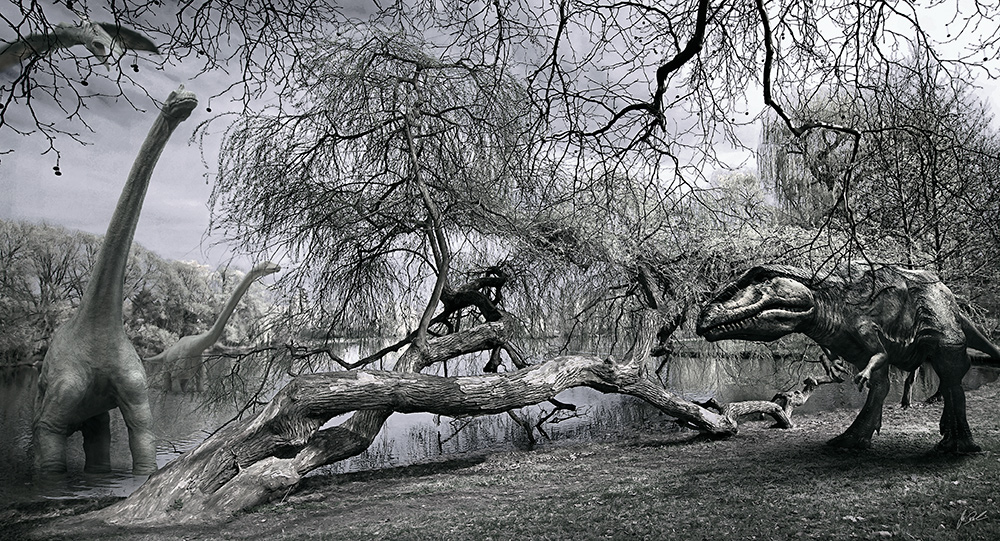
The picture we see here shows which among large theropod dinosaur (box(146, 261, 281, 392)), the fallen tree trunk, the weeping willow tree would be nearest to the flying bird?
the fallen tree trunk

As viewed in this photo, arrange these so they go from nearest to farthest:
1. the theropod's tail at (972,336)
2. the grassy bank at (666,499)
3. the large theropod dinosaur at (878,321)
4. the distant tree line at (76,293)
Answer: the grassy bank at (666,499), the large theropod dinosaur at (878,321), the theropod's tail at (972,336), the distant tree line at (76,293)

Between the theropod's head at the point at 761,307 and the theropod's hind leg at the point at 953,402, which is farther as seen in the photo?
the theropod's hind leg at the point at 953,402

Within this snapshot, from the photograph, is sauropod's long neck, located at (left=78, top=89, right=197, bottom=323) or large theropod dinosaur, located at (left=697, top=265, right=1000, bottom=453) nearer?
large theropod dinosaur, located at (left=697, top=265, right=1000, bottom=453)

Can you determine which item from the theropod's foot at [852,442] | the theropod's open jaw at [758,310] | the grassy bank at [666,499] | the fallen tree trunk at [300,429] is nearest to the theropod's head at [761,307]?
the theropod's open jaw at [758,310]

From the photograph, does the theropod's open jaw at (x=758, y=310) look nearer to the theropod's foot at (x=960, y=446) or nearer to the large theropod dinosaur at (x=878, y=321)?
the large theropod dinosaur at (x=878, y=321)

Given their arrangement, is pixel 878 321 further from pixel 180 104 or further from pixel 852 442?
pixel 180 104

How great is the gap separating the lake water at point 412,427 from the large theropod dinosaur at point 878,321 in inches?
173

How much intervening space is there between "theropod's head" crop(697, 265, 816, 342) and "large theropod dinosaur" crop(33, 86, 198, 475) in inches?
291

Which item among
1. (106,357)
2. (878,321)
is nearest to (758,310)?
(878,321)

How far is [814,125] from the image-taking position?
124 inches

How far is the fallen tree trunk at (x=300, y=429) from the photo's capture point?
501cm

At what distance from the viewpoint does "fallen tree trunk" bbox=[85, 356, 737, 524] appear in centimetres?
501

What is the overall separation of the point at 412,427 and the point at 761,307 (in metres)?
8.17

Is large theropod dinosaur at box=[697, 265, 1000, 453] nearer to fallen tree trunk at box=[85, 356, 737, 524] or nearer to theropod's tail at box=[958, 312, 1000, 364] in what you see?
theropod's tail at box=[958, 312, 1000, 364]
